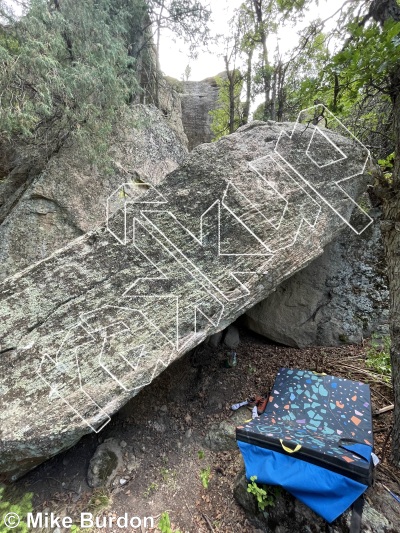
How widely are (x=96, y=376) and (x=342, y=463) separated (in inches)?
96.5

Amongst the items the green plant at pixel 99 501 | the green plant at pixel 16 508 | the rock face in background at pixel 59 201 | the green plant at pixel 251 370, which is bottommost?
the green plant at pixel 99 501

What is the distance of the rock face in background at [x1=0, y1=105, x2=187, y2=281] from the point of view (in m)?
4.59

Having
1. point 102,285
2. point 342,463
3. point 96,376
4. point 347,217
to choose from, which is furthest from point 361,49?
point 96,376

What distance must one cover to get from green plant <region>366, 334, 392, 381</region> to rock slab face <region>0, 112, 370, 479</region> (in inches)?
76.4

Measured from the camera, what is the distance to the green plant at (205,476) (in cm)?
308

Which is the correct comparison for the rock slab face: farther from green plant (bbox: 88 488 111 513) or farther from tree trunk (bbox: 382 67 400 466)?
green plant (bbox: 88 488 111 513)

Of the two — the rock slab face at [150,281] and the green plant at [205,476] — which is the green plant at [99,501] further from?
the green plant at [205,476]

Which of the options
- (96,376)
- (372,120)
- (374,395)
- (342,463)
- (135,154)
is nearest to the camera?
(342,463)

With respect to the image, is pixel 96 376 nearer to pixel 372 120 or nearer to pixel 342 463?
pixel 342 463

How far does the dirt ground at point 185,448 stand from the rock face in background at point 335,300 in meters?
0.31

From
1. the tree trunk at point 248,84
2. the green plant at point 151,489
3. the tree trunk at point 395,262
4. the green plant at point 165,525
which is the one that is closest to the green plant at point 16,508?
the green plant at point 151,489

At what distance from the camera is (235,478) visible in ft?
9.70

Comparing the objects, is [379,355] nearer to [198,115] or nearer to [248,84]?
[248,84]

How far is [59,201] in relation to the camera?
4.83 m
